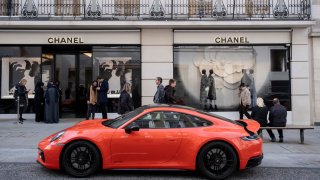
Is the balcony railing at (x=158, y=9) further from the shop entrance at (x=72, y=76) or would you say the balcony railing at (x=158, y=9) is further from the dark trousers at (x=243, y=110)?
the dark trousers at (x=243, y=110)

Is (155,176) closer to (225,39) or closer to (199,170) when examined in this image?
(199,170)

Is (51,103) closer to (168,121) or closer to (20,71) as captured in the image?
(20,71)

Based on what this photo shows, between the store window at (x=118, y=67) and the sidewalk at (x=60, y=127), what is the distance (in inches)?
91.0

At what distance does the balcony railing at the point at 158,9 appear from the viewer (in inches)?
630

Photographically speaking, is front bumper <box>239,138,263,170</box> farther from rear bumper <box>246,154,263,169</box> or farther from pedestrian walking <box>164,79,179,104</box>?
pedestrian walking <box>164,79,179,104</box>

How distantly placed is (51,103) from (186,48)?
224 inches

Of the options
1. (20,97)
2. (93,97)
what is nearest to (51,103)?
(20,97)

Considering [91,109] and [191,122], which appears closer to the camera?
[191,122]

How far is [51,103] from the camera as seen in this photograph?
15.0 meters

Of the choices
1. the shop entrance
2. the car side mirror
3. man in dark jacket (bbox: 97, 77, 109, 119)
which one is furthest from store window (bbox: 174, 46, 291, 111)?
the car side mirror

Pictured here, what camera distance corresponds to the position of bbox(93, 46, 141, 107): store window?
53.3ft

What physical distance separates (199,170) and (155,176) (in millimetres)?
818

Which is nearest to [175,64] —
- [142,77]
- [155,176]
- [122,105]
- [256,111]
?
[142,77]

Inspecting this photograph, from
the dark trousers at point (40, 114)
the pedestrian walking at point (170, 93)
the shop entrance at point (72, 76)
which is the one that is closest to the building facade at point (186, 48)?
→ the shop entrance at point (72, 76)
